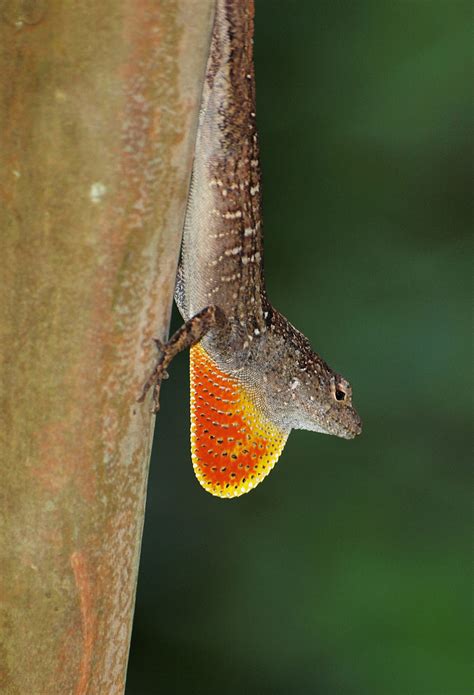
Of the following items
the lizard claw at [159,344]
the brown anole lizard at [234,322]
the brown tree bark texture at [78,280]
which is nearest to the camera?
the brown tree bark texture at [78,280]

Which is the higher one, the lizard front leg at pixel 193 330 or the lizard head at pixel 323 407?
the lizard front leg at pixel 193 330

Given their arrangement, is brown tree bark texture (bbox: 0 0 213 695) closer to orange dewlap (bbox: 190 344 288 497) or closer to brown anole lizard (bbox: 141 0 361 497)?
brown anole lizard (bbox: 141 0 361 497)

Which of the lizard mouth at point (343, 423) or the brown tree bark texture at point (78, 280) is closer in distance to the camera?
the brown tree bark texture at point (78, 280)

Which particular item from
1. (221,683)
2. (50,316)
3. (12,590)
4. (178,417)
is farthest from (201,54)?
(221,683)

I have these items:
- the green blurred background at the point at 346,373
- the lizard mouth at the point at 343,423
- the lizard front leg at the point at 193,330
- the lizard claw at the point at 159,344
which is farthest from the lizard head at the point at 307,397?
the lizard claw at the point at 159,344

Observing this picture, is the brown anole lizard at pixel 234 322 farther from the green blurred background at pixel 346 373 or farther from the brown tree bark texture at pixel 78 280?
the green blurred background at pixel 346 373

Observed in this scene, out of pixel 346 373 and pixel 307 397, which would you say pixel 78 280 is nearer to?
pixel 307 397

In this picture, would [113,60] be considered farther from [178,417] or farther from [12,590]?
[178,417]

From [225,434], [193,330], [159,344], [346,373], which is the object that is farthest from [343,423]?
[159,344]
